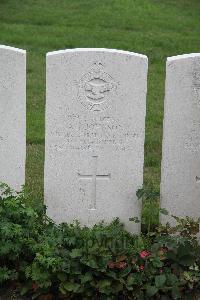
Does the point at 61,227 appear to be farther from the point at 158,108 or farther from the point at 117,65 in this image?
the point at 158,108

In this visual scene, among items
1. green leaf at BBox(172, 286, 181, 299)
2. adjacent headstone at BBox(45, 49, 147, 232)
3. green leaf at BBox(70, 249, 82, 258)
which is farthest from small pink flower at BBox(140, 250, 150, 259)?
adjacent headstone at BBox(45, 49, 147, 232)

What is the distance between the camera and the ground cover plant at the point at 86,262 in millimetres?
5082

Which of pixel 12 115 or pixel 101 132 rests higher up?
pixel 12 115

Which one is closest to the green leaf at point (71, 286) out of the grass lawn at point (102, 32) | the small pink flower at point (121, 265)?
the small pink flower at point (121, 265)

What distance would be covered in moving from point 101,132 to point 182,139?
0.64 m

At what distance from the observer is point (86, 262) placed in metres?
5.05

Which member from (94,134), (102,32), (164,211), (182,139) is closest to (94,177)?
(94,134)

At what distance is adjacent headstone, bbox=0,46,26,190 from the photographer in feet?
18.4

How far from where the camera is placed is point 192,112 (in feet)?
18.6

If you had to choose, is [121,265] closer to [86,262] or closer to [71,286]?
[86,262]

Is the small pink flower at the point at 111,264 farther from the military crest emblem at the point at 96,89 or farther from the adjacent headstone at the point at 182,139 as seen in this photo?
the military crest emblem at the point at 96,89

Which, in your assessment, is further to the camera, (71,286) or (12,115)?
(12,115)

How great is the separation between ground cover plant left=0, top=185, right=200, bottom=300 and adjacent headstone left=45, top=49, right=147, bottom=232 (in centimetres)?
43

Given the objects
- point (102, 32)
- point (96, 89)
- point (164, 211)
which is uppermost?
point (102, 32)
